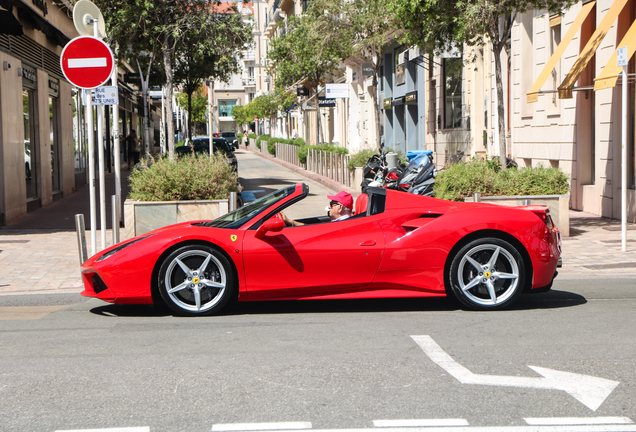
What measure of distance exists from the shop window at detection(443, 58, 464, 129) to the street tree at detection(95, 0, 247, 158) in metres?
7.97

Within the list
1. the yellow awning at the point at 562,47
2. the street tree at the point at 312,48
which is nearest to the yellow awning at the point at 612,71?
the yellow awning at the point at 562,47

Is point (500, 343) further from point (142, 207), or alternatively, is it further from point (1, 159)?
point (1, 159)

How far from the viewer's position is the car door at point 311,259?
639cm

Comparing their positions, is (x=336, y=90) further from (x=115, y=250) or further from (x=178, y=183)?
(x=115, y=250)

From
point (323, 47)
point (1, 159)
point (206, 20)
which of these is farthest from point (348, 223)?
point (323, 47)

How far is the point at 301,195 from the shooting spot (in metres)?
6.59

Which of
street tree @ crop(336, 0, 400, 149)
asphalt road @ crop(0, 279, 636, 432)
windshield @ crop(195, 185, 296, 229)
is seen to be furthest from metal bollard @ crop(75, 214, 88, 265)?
street tree @ crop(336, 0, 400, 149)

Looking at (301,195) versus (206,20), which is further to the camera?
(206,20)

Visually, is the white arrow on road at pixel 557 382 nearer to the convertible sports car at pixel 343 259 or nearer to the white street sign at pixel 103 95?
the convertible sports car at pixel 343 259

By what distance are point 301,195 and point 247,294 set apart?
0.95m

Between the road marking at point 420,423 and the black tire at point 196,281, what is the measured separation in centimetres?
286

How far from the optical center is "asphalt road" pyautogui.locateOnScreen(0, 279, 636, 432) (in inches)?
157

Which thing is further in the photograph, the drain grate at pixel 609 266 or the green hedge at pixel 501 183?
the green hedge at pixel 501 183

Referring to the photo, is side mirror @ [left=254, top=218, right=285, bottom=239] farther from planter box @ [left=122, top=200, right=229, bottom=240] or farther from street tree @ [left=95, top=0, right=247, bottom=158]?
street tree @ [left=95, top=0, right=247, bottom=158]
